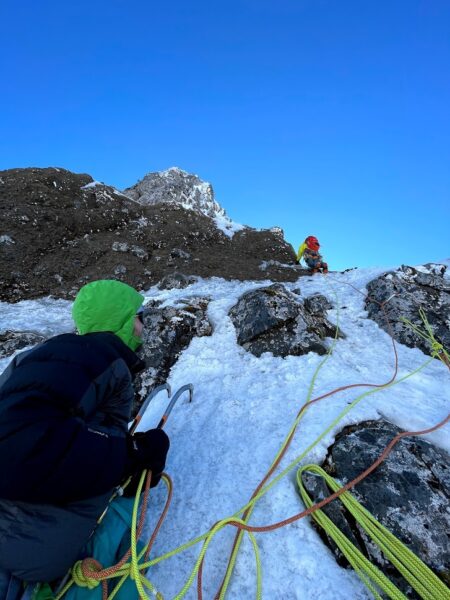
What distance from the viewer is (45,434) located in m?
2.25

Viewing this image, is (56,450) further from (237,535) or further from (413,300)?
(413,300)

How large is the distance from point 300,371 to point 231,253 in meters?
16.2

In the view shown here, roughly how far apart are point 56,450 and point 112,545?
5.29ft

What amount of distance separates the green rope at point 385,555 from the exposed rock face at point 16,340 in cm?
996

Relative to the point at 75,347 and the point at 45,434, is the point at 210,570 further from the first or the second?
the point at 75,347

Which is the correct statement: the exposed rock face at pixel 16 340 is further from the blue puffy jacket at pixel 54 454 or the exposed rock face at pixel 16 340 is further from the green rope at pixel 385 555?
the green rope at pixel 385 555

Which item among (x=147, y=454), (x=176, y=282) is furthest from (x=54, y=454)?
Result: (x=176, y=282)

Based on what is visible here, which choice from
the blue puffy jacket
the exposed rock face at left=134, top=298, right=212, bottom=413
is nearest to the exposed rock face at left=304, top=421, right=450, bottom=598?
the blue puffy jacket

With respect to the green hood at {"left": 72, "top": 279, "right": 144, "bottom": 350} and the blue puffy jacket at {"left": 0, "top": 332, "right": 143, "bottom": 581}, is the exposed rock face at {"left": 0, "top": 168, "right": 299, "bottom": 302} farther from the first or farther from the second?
the blue puffy jacket at {"left": 0, "top": 332, "right": 143, "bottom": 581}

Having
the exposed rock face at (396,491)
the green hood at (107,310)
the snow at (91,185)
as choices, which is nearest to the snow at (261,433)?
the exposed rock face at (396,491)

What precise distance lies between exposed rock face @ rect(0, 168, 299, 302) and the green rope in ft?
47.0

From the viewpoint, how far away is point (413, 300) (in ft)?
34.7

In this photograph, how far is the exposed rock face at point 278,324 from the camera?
819cm

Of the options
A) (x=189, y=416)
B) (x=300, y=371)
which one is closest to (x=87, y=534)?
(x=189, y=416)
